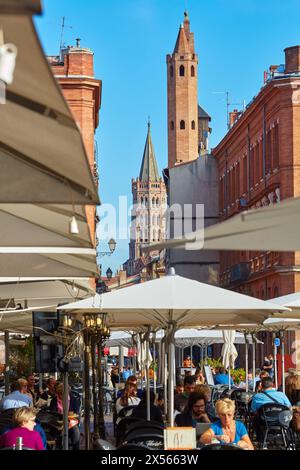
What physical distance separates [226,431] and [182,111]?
90.0m

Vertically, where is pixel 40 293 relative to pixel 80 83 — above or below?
below

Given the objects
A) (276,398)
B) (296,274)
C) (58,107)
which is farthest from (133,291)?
(296,274)

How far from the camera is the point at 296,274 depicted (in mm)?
51438

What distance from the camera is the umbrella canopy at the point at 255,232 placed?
17.0 ft

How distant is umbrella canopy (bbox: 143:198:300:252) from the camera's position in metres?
5.19

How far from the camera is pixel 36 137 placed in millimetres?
4797

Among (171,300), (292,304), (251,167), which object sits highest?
(251,167)

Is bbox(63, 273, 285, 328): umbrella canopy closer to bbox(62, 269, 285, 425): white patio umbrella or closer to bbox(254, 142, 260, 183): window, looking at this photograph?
bbox(62, 269, 285, 425): white patio umbrella

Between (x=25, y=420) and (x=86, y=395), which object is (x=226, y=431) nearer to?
(x=25, y=420)

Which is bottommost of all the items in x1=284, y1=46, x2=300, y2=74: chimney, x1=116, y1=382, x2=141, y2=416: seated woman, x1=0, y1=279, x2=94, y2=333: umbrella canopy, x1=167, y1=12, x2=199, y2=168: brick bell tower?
x1=116, y1=382, x2=141, y2=416: seated woman

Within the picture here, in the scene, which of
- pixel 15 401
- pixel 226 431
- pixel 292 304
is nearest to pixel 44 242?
pixel 226 431

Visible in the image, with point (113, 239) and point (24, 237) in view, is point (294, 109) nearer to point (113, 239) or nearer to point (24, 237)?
point (113, 239)

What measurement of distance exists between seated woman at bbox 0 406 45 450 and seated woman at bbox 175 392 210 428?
11.7 ft

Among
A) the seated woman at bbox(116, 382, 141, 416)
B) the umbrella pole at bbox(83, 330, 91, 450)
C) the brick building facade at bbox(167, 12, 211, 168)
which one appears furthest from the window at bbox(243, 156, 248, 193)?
Answer: the umbrella pole at bbox(83, 330, 91, 450)
